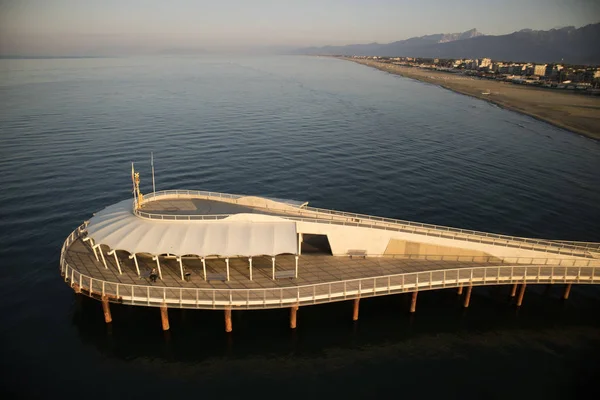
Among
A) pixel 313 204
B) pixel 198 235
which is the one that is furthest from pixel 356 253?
pixel 313 204

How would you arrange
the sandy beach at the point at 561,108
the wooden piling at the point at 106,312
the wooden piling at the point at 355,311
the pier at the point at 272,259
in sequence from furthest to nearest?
the sandy beach at the point at 561,108 → the wooden piling at the point at 355,311 → the wooden piling at the point at 106,312 → the pier at the point at 272,259

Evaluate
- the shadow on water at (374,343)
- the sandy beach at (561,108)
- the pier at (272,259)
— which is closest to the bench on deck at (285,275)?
the pier at (272,259)

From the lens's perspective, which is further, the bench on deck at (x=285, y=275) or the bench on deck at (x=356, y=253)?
the bench on deck at (x=356, y=253)

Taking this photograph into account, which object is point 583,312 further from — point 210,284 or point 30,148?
point 30,148

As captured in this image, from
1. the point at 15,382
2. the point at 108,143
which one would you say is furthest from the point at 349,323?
the point at 108,143

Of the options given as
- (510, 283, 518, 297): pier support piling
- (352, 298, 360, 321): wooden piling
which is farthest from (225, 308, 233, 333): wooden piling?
(510, 283, 518, 297): pier support piling

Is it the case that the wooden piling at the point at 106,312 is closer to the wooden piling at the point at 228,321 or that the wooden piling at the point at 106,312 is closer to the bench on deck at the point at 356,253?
the wooden piling at the point at 228,321
